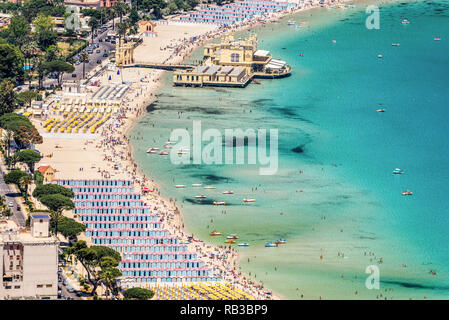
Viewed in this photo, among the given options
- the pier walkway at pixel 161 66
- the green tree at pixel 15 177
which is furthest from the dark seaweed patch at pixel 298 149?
the pier walkway at pixel 161 66

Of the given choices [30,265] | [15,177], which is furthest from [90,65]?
Result: [30,265]

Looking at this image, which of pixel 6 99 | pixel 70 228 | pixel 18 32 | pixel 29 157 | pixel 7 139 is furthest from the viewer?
pixel 18 32

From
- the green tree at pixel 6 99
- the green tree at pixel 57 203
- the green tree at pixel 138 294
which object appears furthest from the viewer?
the green tree at pixel 6 99

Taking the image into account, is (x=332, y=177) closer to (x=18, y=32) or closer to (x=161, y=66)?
(x=161, y=66)

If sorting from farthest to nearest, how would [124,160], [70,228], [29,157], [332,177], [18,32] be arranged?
[18,32] → [124,160] → [332,177] → [29,157] → [70,228]

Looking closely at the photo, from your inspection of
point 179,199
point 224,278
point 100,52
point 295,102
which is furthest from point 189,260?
point 100,52

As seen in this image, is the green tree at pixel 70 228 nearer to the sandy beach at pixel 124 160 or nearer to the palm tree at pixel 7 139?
the sandy beach at pixel 124 160

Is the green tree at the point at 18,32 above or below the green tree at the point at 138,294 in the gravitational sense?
above
